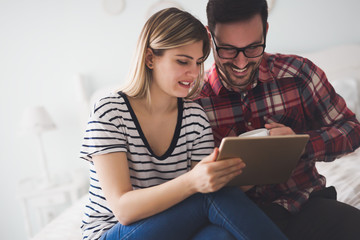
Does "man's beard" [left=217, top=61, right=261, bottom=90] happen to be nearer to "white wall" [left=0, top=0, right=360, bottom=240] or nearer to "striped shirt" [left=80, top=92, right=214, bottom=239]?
"striped shirt" [left=80, top=92, right=214, bottom=239]

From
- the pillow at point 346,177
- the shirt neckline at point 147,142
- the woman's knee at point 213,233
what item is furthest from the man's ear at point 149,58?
the pillow at point 346,177

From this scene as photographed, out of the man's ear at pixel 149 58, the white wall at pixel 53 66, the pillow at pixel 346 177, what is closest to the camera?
the man's ear at pixel 149 58

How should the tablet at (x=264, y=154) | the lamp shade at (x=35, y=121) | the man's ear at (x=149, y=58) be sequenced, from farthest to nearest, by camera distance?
the lamp shade at (x=35, y=121) → the man's ear at (x=149, y=58) → the tablet at (x=264, y=154)

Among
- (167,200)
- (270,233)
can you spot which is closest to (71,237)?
(167,200)

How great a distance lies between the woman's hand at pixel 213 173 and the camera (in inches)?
30.0

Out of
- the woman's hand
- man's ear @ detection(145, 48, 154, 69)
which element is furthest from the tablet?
man's ear @ detection(145, 48, 154, 69)

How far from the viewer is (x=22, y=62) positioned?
8.61 feet

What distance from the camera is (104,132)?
89 cm

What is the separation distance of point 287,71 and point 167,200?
634 mm

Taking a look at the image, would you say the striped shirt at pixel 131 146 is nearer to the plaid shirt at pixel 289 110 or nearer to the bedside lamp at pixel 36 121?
the plaid shirt at pixel 289 110

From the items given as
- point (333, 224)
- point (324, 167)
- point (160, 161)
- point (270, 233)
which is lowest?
point (324, 167)

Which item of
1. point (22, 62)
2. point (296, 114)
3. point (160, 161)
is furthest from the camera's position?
point (22, 62)

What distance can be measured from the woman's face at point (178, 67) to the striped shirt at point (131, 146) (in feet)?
0.34

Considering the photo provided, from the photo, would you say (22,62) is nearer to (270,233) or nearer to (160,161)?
(160,161)
